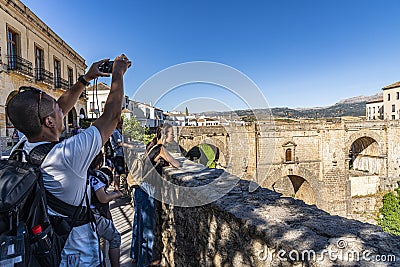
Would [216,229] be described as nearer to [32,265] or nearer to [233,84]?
[32,265]

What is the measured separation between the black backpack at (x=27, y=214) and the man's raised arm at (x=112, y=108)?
25cm

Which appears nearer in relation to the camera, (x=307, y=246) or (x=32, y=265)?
(x=32, y=265)

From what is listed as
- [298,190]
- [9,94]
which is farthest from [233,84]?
[298,190]

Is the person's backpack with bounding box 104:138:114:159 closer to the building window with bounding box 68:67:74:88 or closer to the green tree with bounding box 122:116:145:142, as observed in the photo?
the green tree with bounding box 122:116:145:142

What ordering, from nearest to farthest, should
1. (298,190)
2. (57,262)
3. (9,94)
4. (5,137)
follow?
(57,262) < (5,137) < (9,94) < (298,190)

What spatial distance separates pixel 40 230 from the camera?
1.25 metres

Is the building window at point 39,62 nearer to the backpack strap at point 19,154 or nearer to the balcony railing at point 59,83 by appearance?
the balcony railing at point 59,83

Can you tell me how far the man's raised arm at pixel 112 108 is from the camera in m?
1.46

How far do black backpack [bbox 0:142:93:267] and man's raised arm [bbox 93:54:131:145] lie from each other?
0.81 feet

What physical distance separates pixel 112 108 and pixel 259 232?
1.10 metres

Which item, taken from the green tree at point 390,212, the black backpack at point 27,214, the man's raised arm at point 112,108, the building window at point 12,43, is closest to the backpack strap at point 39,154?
the black backpack at point 27,214

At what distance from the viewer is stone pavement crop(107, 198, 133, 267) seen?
12.6 ft

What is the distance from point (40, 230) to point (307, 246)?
1223mm

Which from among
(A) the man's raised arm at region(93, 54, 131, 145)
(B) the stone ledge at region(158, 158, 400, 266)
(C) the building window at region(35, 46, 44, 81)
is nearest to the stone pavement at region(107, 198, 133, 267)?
(B) the stone ledge at region(158, 158, 400, 266)
